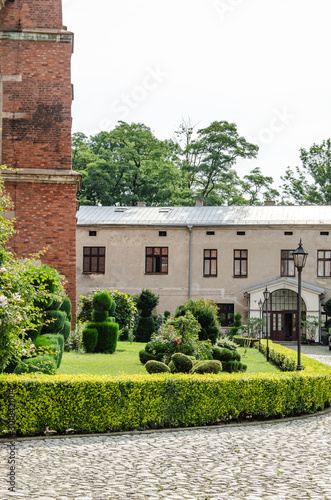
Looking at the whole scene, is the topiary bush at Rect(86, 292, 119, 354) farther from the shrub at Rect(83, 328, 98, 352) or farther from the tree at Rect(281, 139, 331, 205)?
the tree at Rect(281, 139, 331, 205)

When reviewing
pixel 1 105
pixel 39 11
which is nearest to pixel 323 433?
pixel 1 105

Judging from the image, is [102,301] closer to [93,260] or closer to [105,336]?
[105,336]

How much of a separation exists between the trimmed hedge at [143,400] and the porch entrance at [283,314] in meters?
23.8

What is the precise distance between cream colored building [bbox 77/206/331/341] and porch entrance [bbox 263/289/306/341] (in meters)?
0.04

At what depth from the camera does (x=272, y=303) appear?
35.6 meters

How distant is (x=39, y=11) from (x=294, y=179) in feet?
123

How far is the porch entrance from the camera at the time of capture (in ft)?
116

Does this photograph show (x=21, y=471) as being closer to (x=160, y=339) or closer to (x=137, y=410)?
(x=137, y=410)

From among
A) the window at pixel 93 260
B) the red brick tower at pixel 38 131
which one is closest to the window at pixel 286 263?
the window at pixel 93 260

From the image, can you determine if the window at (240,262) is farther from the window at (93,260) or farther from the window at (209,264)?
the window at (93,260)

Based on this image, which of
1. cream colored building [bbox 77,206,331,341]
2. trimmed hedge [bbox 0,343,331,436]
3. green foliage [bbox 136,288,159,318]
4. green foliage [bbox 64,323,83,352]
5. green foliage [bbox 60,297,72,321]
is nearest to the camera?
trimmed hedge [bbox 0,343,331,436]

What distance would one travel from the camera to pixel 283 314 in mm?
35562

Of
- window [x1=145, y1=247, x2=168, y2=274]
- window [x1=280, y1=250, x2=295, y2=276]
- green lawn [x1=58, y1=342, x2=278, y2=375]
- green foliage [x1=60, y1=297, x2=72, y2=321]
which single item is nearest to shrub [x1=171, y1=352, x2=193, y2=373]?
green lawn [x1=58, y1=342, x2=278, y2=375]

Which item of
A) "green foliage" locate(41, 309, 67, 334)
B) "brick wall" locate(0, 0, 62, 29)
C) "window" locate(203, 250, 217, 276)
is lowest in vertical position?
"green foliage" locate(41, 309, 67, 334)
